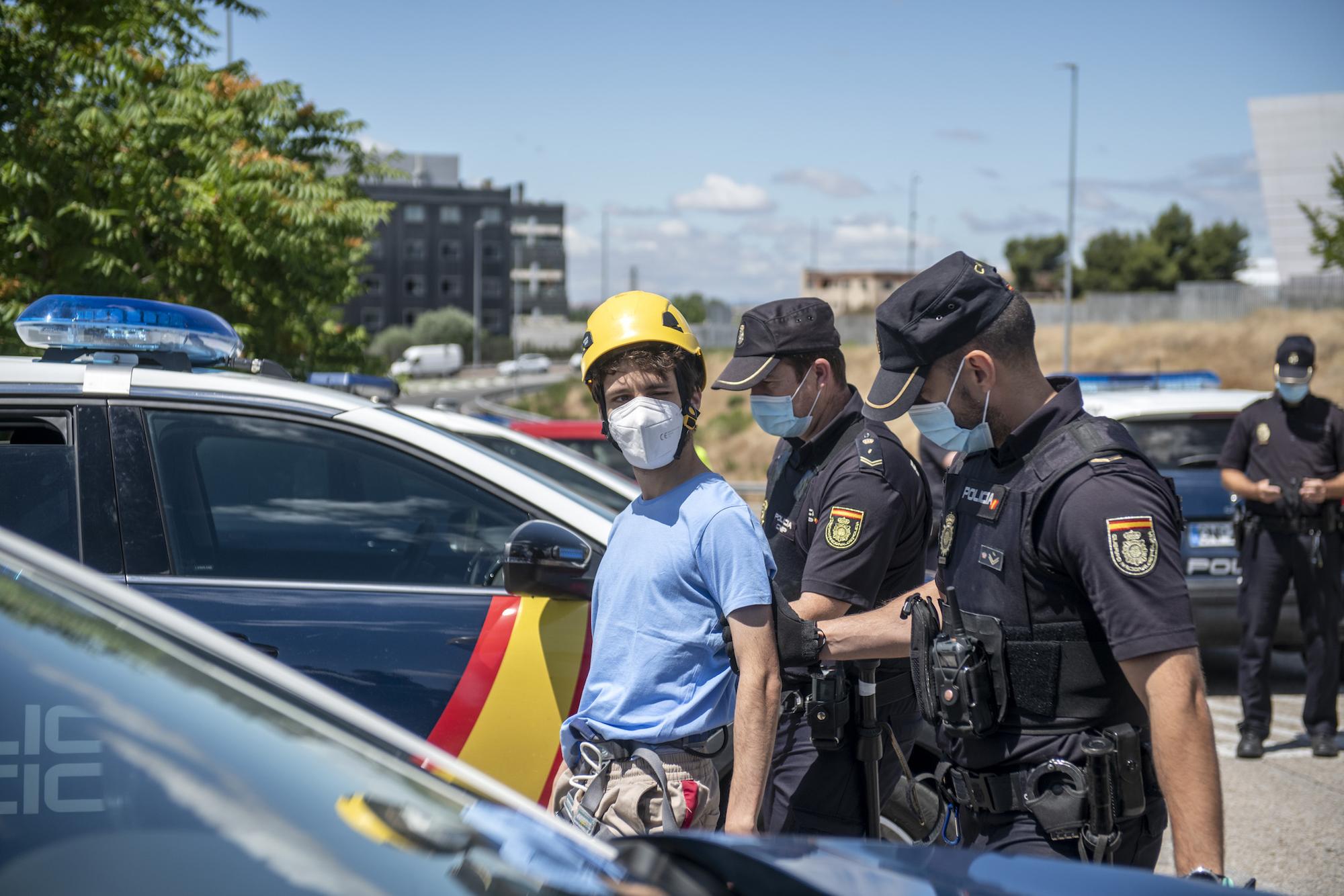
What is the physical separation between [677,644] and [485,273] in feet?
313

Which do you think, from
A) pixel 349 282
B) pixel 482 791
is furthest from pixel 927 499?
pixel 349 282

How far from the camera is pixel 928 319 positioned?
7.86ft

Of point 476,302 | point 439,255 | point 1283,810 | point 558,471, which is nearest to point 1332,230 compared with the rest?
point 1283,810

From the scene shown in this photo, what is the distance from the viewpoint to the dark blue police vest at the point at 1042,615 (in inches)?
87.5

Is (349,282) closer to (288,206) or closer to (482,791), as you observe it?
(288,206)

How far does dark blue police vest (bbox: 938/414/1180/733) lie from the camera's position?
87.5 inches

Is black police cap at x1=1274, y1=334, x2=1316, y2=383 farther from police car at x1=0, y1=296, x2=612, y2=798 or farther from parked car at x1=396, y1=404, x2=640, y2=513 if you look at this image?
police car at x1=0, y1=296, x2=612, y2=798

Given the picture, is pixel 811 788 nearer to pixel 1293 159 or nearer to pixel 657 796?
pixel 657 796

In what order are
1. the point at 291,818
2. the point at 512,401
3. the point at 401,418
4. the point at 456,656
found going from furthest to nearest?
1. the point at 512,401
2. the point at 401,418
3. the point at 456,656
4. the point at 291,818

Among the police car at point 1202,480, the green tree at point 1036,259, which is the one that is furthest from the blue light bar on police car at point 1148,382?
the green tree at point 1036,259

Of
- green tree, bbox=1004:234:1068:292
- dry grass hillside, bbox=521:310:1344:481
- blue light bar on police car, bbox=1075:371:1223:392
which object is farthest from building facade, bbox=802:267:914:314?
blue light bar on police car, bbox=1075:371:1223:392

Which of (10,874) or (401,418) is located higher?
(401,418)

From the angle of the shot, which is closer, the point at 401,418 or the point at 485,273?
the point at 401,418

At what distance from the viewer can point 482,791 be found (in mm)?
1575
